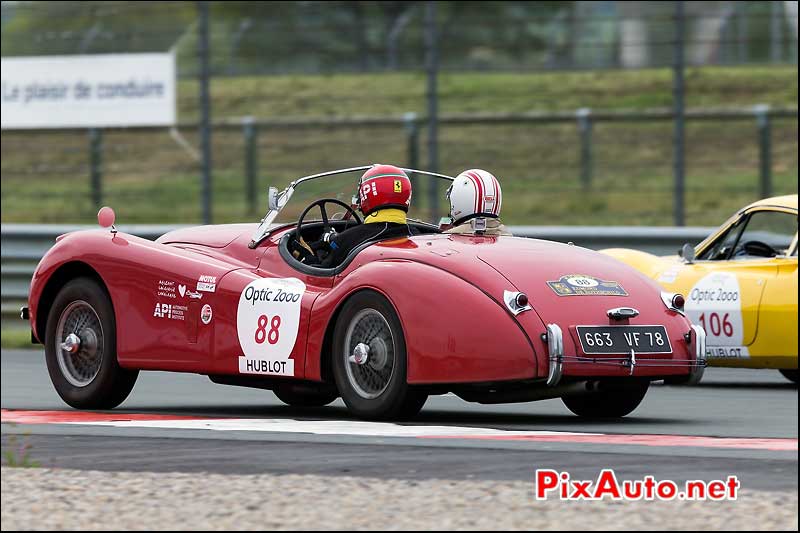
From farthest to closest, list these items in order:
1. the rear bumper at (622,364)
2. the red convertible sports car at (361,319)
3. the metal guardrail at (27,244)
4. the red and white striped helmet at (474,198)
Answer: the metal guardrail at (27,244) < the red and white striped helmet at (474,198) < the red convertible sports car at (361,319) < the rear bumper at (622,364)

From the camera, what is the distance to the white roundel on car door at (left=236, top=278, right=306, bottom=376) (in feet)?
33.1

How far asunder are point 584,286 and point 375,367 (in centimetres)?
112

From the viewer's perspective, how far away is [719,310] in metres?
12.4

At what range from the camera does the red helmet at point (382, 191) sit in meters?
10.6

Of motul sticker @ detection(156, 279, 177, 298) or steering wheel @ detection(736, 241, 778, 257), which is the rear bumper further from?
steering wheel @ detection(736, 241, 778, 257)

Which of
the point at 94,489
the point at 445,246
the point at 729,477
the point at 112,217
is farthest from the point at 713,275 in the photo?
the point at 94,489

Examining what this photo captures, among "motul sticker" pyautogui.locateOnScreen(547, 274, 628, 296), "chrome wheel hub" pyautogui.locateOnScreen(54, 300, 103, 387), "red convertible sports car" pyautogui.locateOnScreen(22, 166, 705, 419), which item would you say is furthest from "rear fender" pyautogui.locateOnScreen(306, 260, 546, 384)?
"chrome wheel hub" pyautogui.locateOnScreen(54, 300, 103, 387)

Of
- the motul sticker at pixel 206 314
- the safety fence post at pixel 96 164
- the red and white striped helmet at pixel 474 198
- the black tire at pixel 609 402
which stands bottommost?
the black tire at pixel 609 402

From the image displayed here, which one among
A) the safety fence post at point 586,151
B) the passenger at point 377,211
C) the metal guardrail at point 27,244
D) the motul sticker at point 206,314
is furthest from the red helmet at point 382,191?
the safety fence post at point 586,151

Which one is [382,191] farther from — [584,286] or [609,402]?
[609,402]

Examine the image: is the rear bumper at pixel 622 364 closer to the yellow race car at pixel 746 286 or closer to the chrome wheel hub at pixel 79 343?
the yellow race car at pixel 746 286

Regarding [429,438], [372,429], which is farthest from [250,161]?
[429,438]

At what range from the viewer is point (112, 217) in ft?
37.0

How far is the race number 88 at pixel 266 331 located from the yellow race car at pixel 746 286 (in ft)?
11.3
